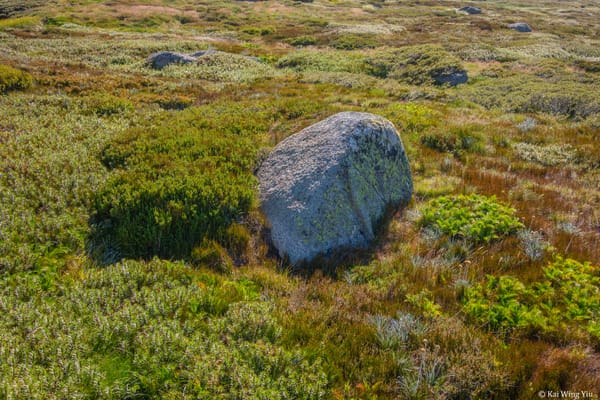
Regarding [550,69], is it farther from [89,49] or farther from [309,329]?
[89,49]

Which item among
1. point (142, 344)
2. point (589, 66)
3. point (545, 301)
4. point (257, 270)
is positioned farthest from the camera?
point (589, 66)

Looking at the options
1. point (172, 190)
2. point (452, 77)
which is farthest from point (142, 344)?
point (452, 77)

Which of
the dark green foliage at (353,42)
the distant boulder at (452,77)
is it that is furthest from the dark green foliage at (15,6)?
the distant boulder at (452,77)

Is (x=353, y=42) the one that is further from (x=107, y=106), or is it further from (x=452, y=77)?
(x=107, y=106)

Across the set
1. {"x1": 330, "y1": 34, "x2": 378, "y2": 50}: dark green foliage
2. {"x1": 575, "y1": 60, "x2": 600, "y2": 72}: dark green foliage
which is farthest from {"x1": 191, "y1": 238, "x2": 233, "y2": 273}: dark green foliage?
{"x1": 330, "y1": 34, "x2": 378, "y2": 50}: dark green foliage

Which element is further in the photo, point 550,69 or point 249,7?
point 249,7

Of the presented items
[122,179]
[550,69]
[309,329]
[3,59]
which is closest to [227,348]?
[309,329]

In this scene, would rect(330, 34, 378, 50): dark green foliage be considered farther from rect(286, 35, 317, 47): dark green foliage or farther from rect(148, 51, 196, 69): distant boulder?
rect(148, 51, 196, 69): distant boulder
